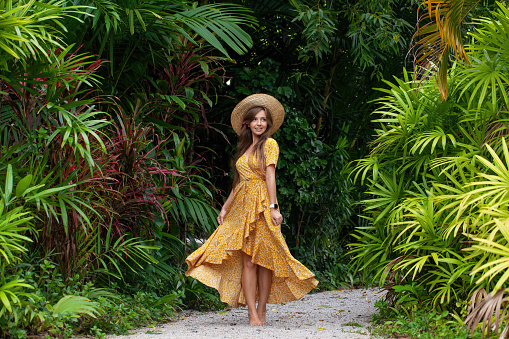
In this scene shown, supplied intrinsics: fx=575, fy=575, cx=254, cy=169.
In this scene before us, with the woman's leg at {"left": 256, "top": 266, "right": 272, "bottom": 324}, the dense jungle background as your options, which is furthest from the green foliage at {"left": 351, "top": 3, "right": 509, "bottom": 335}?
the woman's leg at {"left": 256, "top": 266, "right": 272, "bottom": 324}

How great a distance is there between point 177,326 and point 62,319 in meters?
1.07

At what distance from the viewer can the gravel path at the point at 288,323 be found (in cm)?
383

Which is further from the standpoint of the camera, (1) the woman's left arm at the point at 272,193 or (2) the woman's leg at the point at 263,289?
(2) the woman's leg at the point at 263,289

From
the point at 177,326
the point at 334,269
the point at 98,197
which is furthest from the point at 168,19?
the point at 334,269

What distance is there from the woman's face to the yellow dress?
4.5 inches

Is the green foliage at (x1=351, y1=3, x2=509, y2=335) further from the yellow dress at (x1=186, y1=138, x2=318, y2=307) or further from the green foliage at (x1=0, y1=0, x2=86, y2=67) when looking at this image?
the green foliage at (x1=0, y1=0, x2=86, y2=67)

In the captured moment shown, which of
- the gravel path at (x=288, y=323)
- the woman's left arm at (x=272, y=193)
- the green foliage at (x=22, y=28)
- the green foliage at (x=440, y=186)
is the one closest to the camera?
the green foliage at (x=22, y=28)

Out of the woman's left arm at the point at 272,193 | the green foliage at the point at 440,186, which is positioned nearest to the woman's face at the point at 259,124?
the woman's left arm at the point at 272,193

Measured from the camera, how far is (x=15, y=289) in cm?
317

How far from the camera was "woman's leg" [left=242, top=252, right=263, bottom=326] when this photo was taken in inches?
164

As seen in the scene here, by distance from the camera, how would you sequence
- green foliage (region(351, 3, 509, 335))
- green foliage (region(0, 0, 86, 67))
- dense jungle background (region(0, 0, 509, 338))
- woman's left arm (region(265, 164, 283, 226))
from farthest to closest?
woman's left arm (region(265, 164, 283, 226)) → green foliage (region(351, 3, 509, 335)) → dense jungle background (region(0, 0, 509, 338)) → green foliage (region(0, 0, 86, 67))

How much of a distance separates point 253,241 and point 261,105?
3.37 feet

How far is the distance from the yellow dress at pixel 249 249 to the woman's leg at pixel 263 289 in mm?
85

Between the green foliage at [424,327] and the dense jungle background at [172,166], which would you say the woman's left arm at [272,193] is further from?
the green foliage at [424,327]
